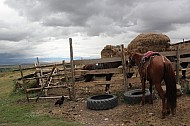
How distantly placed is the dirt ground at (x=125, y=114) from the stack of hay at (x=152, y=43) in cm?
434

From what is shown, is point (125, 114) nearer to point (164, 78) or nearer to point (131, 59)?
point (164, 78)

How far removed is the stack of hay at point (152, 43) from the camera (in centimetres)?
1320

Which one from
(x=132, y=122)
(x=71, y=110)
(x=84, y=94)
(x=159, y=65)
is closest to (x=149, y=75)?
(x=159, y=65)

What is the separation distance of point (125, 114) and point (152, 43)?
20.8 ft

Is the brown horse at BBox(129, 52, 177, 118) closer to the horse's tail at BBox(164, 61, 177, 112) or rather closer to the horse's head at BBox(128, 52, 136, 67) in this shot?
the horse's tail at BBox(164, 61, 177, 112)

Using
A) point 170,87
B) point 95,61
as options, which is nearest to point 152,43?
point 95,61

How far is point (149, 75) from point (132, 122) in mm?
1587

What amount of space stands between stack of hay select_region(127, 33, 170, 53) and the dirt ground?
4.34m

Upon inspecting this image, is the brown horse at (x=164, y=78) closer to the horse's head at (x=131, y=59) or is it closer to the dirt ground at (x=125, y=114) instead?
the dirt ground at (x=125, y=114)

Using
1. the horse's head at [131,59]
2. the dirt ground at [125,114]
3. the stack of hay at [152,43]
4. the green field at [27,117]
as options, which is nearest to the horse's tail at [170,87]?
the dirt ground at [125,114]

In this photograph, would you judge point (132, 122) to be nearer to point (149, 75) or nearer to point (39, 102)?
point (149, 75)

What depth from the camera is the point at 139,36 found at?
13.9 m

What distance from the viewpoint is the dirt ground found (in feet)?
22.2

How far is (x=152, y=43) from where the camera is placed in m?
13.2
